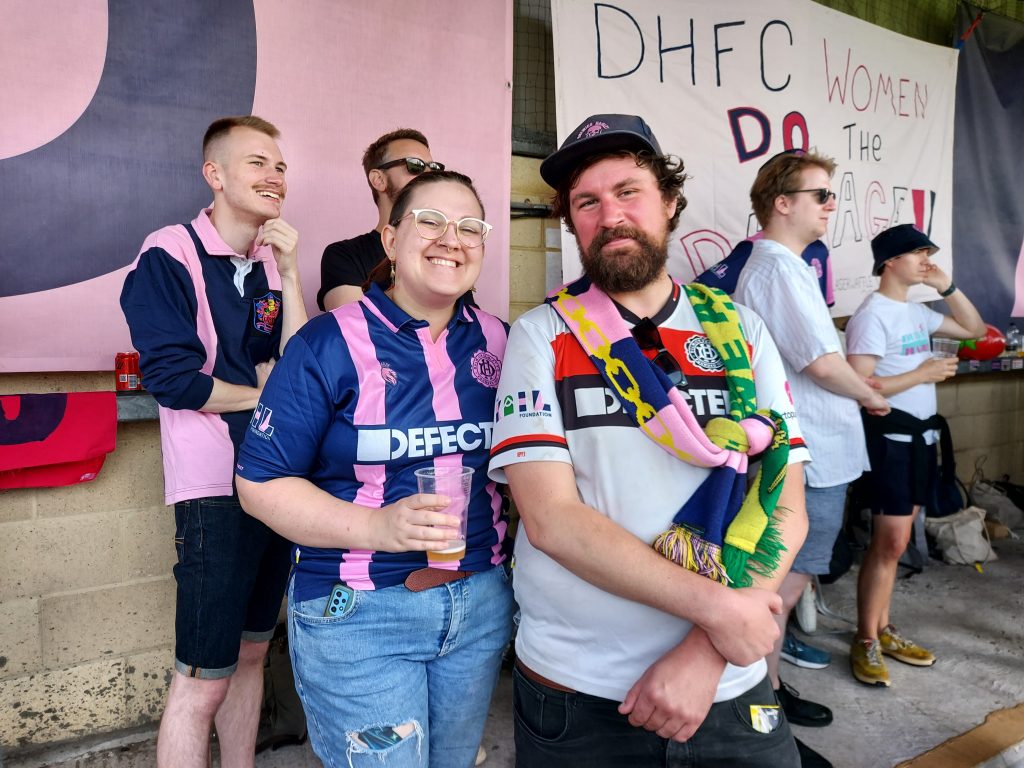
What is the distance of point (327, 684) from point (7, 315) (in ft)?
5.23

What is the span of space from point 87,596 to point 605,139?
2.25 m

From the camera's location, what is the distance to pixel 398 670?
126cm

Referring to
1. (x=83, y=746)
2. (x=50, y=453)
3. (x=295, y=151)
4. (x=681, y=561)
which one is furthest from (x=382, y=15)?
(x=83, y=746)

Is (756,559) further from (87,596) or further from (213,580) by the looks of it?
(87,596)

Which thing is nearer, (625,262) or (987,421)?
(625,262)

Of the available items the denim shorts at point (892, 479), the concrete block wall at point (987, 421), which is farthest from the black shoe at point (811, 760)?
the concrete block wall at point (987, 421)

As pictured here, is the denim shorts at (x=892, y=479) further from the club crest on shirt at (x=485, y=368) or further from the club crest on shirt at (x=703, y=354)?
the club crest on shirt at (x=485, y=368)

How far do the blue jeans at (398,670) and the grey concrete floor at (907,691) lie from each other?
107cm

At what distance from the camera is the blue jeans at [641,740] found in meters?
1.14

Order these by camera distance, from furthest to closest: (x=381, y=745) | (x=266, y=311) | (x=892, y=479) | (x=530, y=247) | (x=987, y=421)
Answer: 1. (x=987, y=421)
2. (x=530, y=247)
3. (x=892, y=479)
4. (x=266, y=311)
5. (x=381, y=745)

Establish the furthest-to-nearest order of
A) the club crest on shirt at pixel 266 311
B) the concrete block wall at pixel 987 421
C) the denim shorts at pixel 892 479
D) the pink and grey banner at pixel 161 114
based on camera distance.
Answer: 1. the concrete block wall at pixel 987 421
2. the denim shorts at pixel 892 479
3. the pink and grey banner at pixel 161 114
4. the club crest on shirt at pixel 266 311

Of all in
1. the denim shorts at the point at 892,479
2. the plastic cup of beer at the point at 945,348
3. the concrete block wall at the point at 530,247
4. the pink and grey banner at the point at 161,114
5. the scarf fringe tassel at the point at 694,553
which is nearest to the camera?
the scarf fringe tassel at the point at 694,553

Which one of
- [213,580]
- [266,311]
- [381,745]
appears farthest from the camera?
[266,311]

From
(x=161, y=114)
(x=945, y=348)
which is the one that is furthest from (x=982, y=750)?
(x=161, y=114)
